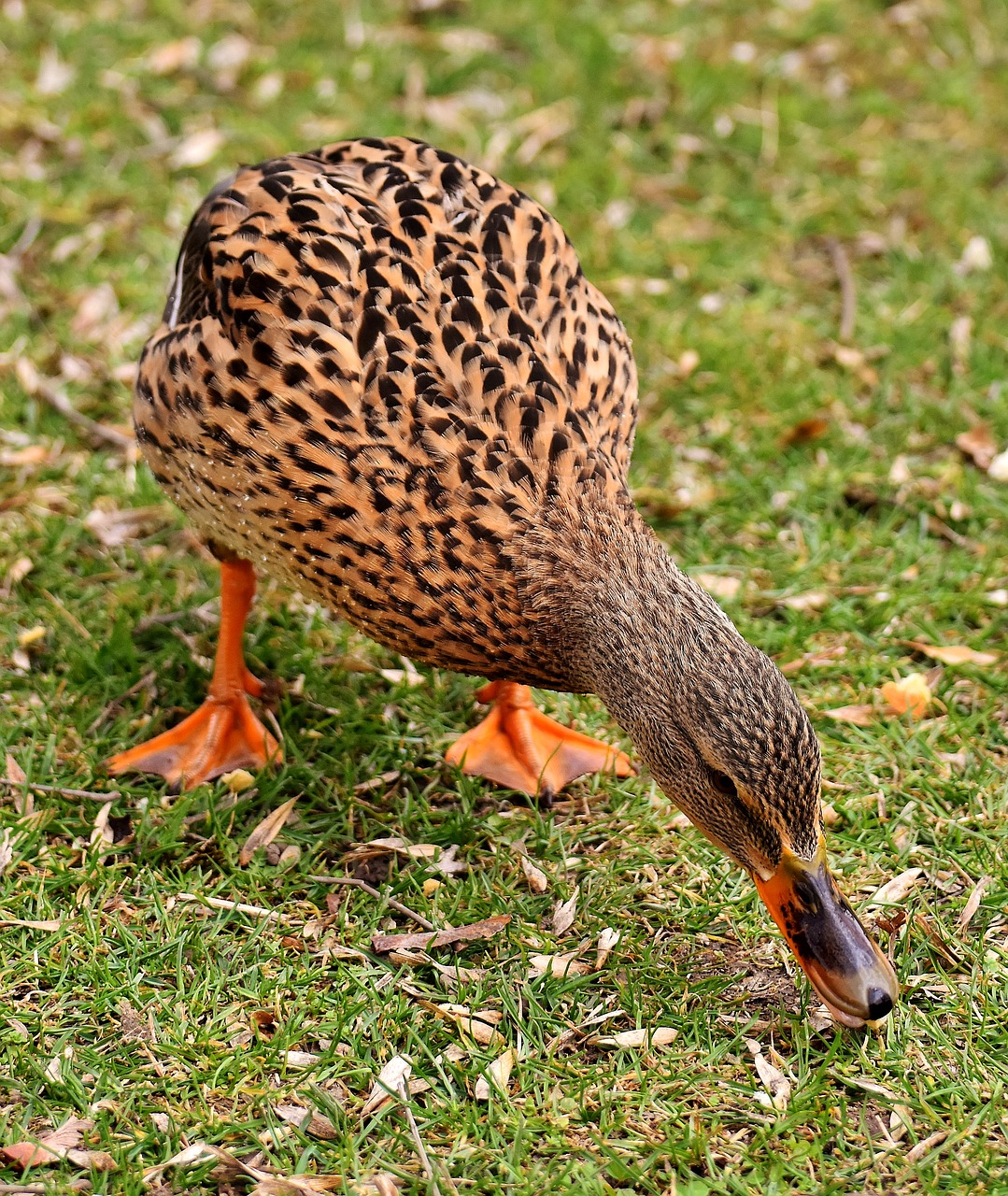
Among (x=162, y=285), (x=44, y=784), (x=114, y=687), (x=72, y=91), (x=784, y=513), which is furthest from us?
(x=72, y=91)

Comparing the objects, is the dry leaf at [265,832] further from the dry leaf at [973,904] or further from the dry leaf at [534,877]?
the dry leaf at [973,904]

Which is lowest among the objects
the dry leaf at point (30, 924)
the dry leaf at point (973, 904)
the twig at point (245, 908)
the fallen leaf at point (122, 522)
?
the dry leaf at point (30, 924)

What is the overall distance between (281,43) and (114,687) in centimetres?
452

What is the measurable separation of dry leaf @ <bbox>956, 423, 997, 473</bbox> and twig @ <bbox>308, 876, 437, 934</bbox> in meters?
2.97

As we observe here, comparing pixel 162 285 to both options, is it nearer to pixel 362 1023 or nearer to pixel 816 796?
pixel 362 1023

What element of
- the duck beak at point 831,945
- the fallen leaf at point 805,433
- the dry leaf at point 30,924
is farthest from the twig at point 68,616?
the fallen leaf at point 805,433

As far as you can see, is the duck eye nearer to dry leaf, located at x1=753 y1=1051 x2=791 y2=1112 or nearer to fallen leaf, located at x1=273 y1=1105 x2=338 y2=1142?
dry leaf, located at x1=753 y1=1051 x2=791 y2=1112

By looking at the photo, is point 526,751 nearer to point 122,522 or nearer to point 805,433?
point 122,522

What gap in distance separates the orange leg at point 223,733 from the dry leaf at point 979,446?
2.88 meters

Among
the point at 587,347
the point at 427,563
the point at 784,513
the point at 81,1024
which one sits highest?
the point at 587,347

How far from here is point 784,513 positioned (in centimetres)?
541

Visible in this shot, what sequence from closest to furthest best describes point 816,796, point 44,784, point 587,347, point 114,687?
point 816,796
point 587,347
point 44,784
point 114,687

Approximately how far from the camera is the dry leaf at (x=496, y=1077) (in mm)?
3436

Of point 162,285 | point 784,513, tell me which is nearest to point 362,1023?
point 784,513
